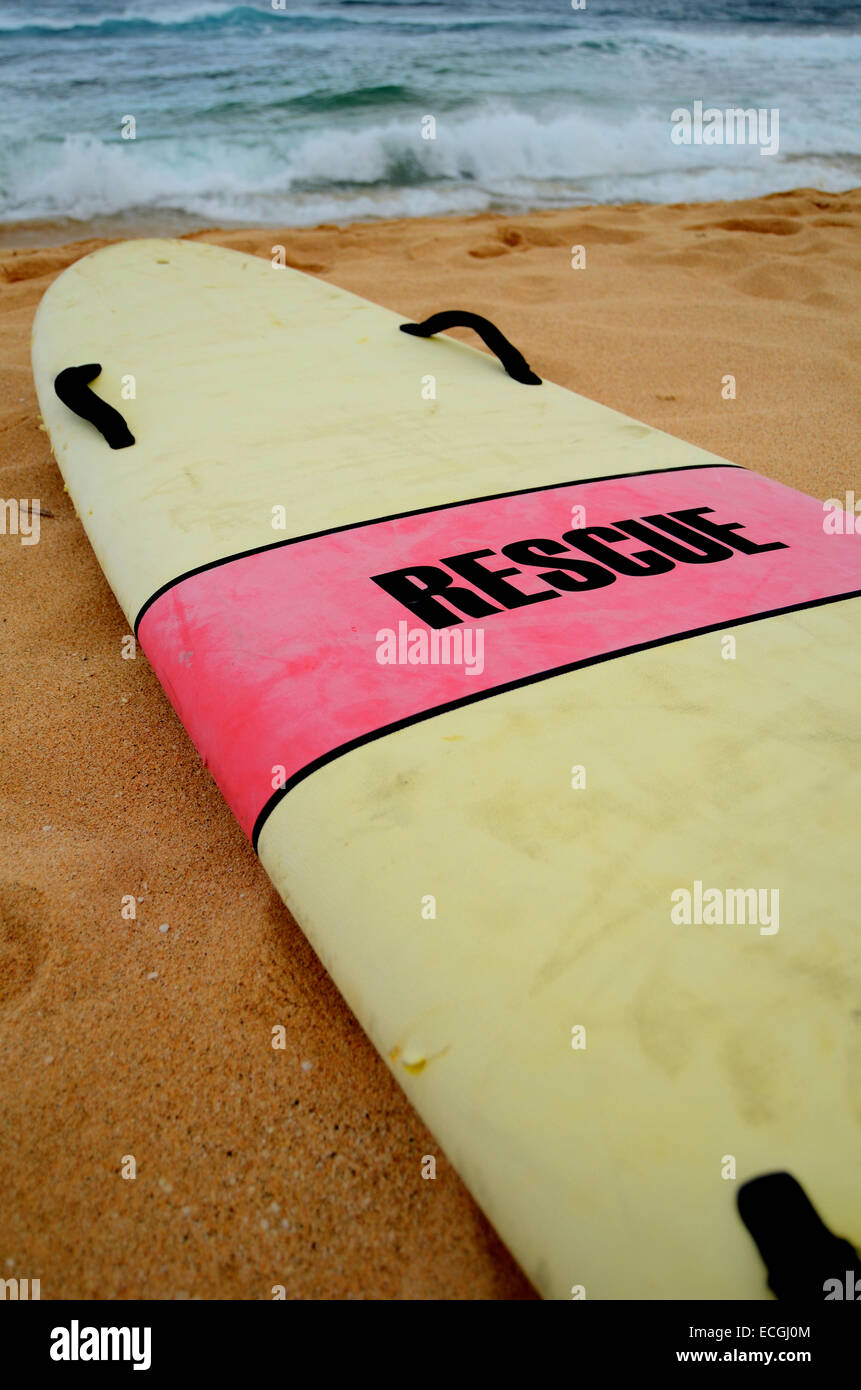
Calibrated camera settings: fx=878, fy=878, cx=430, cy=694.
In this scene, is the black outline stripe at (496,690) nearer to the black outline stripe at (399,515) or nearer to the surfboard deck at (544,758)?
the surfboard deck at (544,758)

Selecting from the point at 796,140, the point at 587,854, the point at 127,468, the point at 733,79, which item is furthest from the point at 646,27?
the point at 587,854

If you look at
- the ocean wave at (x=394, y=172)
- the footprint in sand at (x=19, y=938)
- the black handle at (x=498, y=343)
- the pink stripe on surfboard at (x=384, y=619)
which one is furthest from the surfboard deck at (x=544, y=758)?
the ocean wave at (x=394, y=172)

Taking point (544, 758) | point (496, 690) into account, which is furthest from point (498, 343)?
point (544, 758)

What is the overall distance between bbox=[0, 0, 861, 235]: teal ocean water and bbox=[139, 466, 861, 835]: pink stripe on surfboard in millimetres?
4154

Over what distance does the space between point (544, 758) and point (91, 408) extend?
1148 millimetres

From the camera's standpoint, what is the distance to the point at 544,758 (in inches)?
36.5

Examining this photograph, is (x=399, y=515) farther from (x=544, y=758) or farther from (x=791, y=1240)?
(x=791, y=1240)

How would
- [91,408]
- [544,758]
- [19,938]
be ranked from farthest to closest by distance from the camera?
1. [91,408]
2. [19,938]
3. [544,758]

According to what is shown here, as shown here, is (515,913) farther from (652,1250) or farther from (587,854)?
(652,1250)

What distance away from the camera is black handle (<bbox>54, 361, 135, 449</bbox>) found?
1.56m

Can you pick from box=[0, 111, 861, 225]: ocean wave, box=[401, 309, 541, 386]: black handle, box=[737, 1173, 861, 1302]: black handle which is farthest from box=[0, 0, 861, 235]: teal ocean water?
box=[737, 1173, 861, 1302]: black handle

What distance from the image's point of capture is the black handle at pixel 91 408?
156 cm
